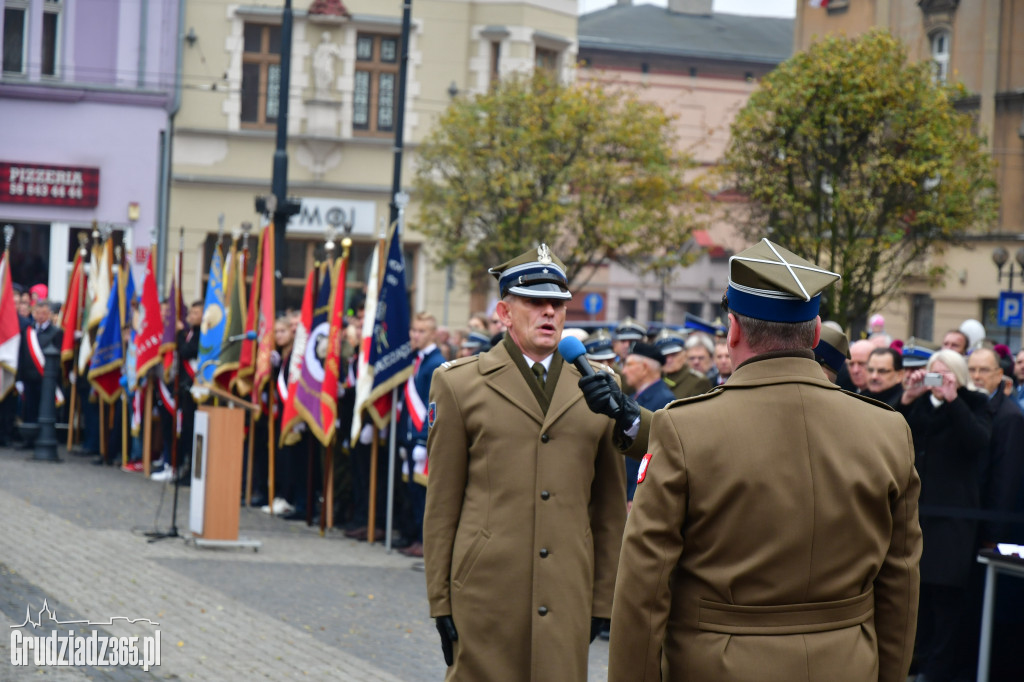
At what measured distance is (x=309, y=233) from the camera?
3391 cm

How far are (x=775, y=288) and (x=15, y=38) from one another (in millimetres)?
29273

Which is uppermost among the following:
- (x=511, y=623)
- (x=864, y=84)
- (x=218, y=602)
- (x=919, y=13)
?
(x=919, y=13)

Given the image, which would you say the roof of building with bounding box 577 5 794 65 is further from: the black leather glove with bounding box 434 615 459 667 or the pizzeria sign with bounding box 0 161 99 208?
the black leather glove with bounding box 434 615 459 667

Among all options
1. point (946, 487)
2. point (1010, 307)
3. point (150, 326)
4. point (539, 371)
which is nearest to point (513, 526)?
point (539, 371)

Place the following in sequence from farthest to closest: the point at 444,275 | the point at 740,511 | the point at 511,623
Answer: the point at 444,275 → the point at 511,623 → the point at 740,511

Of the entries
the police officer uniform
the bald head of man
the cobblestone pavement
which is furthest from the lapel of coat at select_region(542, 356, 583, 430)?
the police officer uniform

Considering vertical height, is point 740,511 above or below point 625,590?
above

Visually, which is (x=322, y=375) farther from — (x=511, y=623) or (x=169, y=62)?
(x=169, y=62)

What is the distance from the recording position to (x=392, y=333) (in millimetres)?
12586

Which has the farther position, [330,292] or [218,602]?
[330,292]

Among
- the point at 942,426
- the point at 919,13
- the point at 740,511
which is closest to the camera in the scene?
the point at 740,511

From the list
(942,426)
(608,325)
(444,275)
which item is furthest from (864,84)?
(942,426)

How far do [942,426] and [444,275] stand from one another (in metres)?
27.3

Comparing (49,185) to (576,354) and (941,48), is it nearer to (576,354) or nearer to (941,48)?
(941,48)
